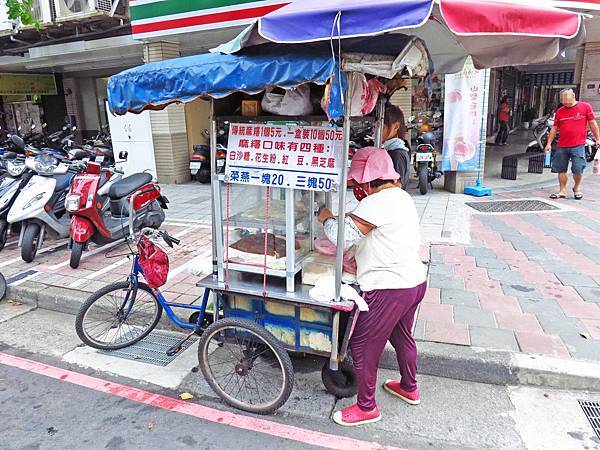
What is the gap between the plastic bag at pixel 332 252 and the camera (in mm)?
2891

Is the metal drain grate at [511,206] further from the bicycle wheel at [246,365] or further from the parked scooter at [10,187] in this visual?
the parked scooter at [10,187]

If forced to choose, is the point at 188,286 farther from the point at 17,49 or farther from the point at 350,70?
the point at 17,49

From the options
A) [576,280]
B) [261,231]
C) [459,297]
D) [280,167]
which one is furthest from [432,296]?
[280,167]

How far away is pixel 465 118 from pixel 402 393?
5.99 m

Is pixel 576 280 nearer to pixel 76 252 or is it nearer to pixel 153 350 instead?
pixel 153 350

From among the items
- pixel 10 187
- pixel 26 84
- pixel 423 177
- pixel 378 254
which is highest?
pixel 26 84

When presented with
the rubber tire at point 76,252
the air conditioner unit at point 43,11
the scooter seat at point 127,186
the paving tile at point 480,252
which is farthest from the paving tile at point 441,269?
the air conditioner unit at point 43,11

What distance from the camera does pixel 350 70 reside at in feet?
7.85

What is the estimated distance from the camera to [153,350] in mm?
3760

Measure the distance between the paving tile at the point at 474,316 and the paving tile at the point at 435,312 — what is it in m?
0.06

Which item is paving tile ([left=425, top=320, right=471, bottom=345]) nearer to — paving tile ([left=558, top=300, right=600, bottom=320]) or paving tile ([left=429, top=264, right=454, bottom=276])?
paving tile ([left=558, top=300, right=600, bottom=320])

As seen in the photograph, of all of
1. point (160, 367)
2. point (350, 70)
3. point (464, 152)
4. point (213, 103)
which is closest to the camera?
point (350, 70)

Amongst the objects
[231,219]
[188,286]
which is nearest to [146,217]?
[188,286]

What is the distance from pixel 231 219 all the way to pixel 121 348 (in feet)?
5.05
